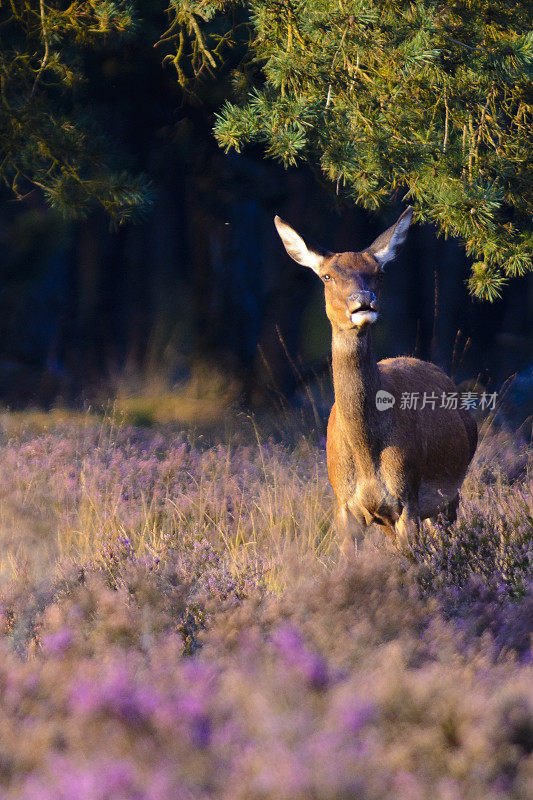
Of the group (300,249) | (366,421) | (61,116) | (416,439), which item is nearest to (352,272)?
(300,249)

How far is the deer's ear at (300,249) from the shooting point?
537 centimetres

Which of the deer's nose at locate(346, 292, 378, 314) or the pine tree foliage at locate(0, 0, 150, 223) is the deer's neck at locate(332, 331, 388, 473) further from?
the pine tree foliage at locate(0, 0, 150, 223)

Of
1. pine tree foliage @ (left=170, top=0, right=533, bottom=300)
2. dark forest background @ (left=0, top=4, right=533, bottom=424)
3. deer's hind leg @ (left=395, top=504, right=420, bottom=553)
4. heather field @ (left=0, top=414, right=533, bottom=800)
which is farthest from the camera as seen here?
dark forest background @ (left=0, top=4, right=533, bottom=424)

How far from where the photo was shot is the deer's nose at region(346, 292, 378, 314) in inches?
190

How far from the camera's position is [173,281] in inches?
420

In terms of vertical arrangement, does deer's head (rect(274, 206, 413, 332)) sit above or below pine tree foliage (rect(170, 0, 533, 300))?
below

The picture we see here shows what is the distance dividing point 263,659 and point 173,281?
759 centimetres

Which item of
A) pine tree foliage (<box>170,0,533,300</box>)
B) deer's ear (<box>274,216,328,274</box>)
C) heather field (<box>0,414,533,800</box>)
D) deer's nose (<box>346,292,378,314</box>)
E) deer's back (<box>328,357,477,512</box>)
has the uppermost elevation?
pine tree foliage (<box>170,0,533,300</box>)

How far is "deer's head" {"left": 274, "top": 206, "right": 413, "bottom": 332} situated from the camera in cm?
488

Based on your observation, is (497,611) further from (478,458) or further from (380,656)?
(478,458)

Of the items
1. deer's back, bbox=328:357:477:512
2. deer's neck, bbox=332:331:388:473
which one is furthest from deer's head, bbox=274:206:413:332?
deer's back, bbox=328:357:477:512

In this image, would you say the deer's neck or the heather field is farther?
the deer's neck

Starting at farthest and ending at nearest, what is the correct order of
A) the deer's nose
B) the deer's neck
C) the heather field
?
the deer's neck, the deer's nose, the heather field

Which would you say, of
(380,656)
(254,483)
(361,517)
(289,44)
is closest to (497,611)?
(380,656)
